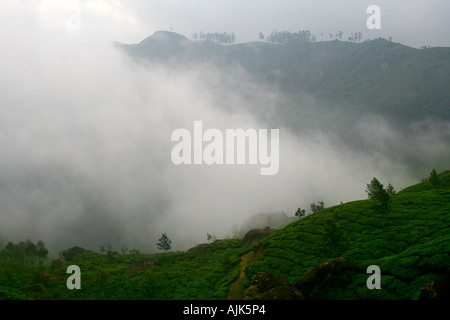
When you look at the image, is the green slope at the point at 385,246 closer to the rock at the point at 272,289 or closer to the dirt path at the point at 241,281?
the dirt path at the point at 241,281

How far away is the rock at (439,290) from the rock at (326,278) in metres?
13.1

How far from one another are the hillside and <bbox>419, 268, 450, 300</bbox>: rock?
6.40 m

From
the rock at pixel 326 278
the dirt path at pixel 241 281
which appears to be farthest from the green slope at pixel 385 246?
the dirt path at pixel 241 281

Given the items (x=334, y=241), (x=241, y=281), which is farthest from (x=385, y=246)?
(x=241, y=281)

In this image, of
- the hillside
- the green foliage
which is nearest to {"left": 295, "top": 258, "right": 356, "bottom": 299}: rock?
the hillside

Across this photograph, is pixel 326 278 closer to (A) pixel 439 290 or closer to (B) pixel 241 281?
(A) pixel 439 290

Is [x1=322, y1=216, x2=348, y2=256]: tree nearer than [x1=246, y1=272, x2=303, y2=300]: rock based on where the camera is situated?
No

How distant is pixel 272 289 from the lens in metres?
35.6

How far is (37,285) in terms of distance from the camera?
8056 centimetres

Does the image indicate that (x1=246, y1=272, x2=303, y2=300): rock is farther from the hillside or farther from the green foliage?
the green foliage

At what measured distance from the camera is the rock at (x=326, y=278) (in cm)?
3831

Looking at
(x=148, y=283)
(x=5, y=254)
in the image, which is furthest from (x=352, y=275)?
(x=5, y=254)

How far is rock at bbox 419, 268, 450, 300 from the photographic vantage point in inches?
957
